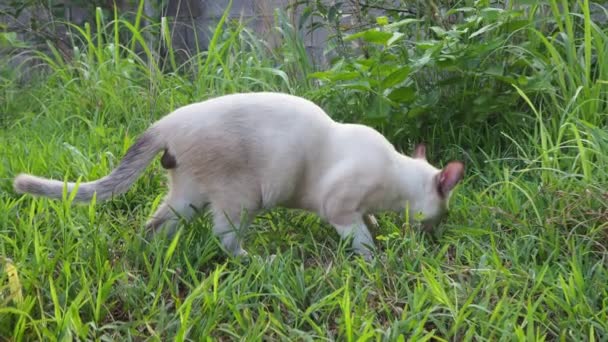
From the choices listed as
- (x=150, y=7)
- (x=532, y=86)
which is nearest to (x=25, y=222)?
(x=532, y=86)

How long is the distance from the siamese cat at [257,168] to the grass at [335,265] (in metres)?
0.11

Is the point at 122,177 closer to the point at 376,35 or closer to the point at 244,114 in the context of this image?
the point at 244,114

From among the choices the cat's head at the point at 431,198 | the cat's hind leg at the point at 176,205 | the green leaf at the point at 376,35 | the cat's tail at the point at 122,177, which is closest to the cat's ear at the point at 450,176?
the cat's head at the point at 431,198

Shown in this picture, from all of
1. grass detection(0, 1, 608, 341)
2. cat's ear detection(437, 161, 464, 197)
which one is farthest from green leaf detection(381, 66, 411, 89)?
cat's ear detection(437, 161, 464, 197)

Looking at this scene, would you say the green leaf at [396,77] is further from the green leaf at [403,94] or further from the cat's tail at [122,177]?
the cat's tail at [122,177]

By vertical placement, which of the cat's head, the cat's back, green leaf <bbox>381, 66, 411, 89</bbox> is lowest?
the cat's head

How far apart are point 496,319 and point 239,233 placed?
3.27 ft

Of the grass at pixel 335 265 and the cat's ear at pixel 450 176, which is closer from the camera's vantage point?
the grass at pixel 335 265

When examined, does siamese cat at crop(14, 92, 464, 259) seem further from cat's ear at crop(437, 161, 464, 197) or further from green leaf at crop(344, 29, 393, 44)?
green leaf at crop(344, 29, 393, 44)

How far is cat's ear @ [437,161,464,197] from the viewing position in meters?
3.16

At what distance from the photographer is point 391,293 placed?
2.66m

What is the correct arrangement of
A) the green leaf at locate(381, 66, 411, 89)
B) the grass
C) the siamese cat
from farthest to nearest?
the green leaf at locate(381, 66, 411, 89) → the siamese cat → the grass

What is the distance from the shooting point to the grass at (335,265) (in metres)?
2.38

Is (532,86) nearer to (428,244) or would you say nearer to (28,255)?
(428,244)
